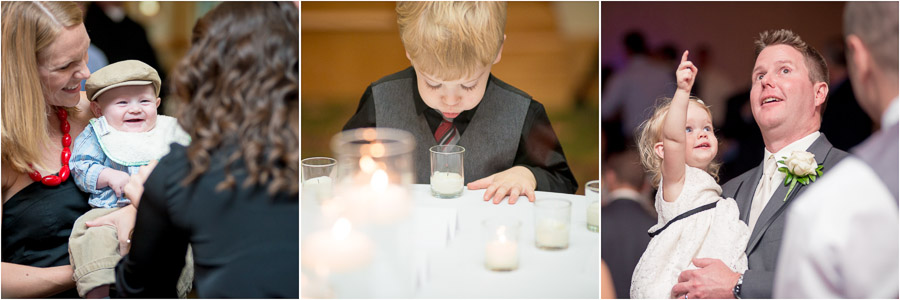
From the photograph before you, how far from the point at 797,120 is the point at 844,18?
0.36 metres

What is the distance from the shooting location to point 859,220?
6.03ft

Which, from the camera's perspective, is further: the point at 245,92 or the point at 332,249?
the point at 332,249

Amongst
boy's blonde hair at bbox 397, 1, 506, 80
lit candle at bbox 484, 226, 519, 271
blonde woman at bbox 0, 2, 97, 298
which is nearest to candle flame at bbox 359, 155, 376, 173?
boy's blonde hair at bbox 397, 1, 506, 80

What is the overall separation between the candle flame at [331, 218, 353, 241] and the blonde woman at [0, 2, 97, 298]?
776 mm

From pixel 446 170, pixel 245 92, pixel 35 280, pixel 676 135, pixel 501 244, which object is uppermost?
pixel 245 92

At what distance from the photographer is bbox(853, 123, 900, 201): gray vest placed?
6.14 feet

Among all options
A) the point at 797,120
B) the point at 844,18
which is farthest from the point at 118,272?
the point at 844,18

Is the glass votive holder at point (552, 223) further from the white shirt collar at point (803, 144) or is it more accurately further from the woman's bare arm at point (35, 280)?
the woman's bare arm at point (35, 280)

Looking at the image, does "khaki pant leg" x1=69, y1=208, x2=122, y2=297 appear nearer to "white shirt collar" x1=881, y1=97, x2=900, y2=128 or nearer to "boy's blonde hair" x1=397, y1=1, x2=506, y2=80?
"boy's blonde hair" x1=397, y1=1, x2=506, y2=80

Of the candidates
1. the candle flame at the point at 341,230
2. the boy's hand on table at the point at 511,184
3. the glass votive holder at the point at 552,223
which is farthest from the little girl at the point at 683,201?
the candle flame at the point at 341,230

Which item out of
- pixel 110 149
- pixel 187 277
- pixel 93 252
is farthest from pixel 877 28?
pixel 93 252

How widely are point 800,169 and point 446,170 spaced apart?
111 centimetres

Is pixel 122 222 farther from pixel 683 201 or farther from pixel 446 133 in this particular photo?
pixel 683 201

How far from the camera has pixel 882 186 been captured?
186cm
